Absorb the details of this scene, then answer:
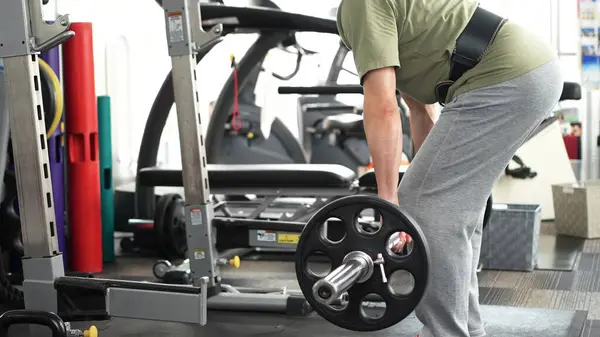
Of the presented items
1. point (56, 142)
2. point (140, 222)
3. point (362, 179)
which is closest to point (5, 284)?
point (56, 142)

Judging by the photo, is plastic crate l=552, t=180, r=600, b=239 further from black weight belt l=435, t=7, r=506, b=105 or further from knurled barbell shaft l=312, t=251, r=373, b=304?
knurled barbell shaft l=312, t=251, r=373, b=304

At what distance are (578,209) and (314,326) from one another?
2665 millimetres

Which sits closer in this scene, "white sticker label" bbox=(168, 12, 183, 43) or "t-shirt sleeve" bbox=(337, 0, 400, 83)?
"t-shirt sleeve" bbox=(337, 0, 400, 83)

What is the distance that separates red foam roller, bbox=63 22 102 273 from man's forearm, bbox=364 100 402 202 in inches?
107

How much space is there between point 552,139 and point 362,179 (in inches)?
96.7

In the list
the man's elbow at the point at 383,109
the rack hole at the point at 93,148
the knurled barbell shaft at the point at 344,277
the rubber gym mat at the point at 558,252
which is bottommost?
the rubber gym mat at the point at 558,252

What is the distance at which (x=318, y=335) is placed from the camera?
323 cm

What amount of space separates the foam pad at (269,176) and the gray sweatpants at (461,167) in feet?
6.60

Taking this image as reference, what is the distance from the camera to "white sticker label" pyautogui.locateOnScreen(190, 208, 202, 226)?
352cm

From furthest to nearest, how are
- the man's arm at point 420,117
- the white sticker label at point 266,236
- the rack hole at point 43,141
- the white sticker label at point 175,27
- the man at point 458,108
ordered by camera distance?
Answer: the white sticker label at point 266,236 < the white sticker label at point 175,27 < the rack hole at point 43,141 < the man's arm at point 420,117 < the man at point 458,108

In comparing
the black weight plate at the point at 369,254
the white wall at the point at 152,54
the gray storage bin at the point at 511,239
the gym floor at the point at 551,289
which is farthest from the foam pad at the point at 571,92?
the white wall at the point at 152,54

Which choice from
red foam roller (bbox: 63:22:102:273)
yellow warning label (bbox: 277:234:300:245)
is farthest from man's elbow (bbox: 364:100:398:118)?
red foam roller (bbox: 63:22:102:273)

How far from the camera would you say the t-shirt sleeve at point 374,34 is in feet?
7.19

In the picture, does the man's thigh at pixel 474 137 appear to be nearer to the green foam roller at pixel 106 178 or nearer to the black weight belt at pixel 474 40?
the black weight belt at pixel 474 40
